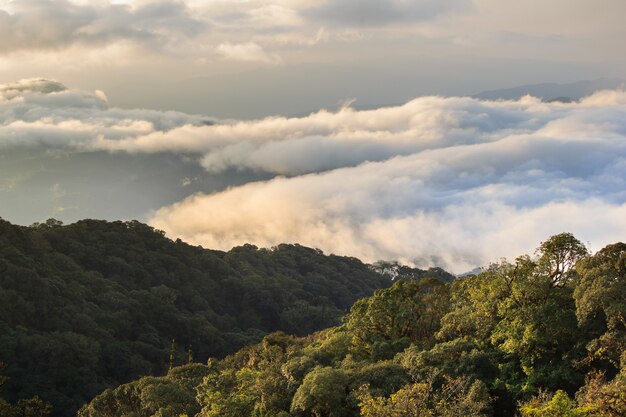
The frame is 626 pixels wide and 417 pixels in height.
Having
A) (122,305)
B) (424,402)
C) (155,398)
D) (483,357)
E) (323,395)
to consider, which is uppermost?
(483,357)

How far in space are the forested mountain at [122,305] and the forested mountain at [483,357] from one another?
3689 centimetres

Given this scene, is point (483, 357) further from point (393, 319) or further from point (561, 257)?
point (393, 319)

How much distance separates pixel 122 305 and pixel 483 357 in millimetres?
73669

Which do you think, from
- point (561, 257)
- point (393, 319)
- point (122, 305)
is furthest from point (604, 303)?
point (122, 305)

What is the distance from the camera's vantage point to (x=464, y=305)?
47000mm

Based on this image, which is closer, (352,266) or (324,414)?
(324,414)

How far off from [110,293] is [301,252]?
244 feet

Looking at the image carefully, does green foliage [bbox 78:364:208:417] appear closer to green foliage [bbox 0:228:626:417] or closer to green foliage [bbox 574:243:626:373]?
green foliage [bbox 0:228:626:417]

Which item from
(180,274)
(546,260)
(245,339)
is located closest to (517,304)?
(546,260)

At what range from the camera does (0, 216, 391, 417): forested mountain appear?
80.1 meters

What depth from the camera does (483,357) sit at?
38719 mm

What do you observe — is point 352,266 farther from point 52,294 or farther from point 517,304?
point 517,304

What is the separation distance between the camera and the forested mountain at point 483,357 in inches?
1345

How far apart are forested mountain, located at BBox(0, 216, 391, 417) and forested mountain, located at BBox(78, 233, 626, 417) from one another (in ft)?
121
